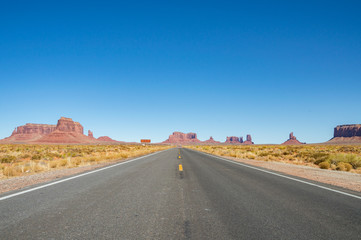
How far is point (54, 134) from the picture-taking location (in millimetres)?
157375

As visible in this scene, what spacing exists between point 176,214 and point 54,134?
17976 cm

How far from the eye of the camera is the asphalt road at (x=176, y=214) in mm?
2932

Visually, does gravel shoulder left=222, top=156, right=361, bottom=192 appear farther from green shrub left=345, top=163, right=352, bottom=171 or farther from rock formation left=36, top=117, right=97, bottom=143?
rock formation left=36, top=117, right=97, bottom=143

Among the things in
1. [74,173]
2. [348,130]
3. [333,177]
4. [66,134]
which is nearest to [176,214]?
[74,173]

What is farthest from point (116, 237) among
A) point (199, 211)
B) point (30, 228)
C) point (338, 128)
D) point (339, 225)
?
point (338, 128)

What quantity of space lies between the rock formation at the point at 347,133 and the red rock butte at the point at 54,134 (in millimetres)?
195134

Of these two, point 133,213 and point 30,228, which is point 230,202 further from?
point 30,228

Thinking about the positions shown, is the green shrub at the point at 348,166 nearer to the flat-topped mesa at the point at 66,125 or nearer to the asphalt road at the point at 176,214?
the asphalt road at the point at 176,214

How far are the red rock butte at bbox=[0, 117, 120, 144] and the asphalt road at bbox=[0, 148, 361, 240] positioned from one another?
165 m

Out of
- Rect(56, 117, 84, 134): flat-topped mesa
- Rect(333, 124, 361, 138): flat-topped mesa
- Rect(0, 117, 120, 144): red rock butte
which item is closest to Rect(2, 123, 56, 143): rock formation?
Rect(0, 117, 120, 144): red rock butte

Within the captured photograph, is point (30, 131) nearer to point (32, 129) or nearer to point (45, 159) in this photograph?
point (32, 129)

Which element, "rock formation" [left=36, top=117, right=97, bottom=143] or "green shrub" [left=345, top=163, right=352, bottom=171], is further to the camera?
"rock formation" [left=36, top=117, right=97, bottom=143]

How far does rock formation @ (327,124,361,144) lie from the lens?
168m

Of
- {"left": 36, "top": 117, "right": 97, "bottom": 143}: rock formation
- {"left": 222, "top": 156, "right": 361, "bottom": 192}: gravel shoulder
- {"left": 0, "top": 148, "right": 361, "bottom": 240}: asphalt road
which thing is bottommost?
{"left": 222, "top": 156, "right": 361, "bottom": 192}: gravel shoulder
